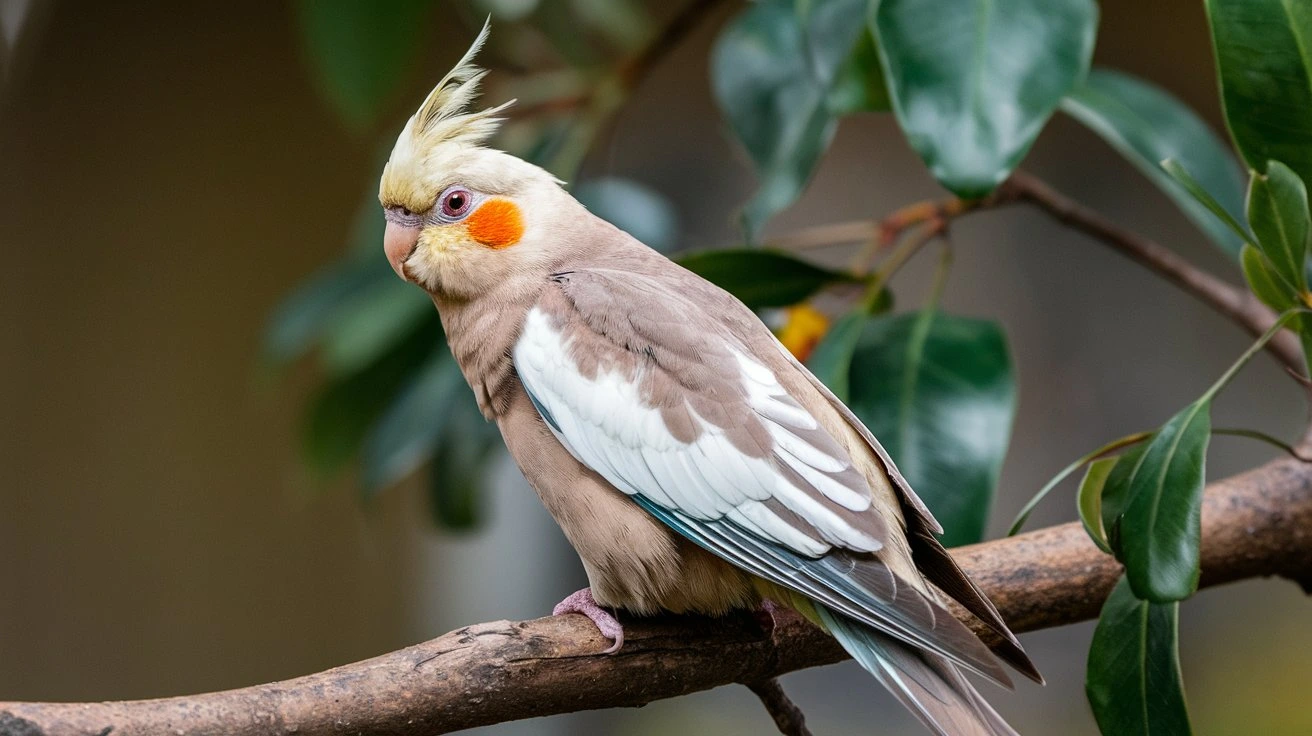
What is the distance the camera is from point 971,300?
10.4 ft

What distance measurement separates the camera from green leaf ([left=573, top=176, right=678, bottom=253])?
210 centimetres

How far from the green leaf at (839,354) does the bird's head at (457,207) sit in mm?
387

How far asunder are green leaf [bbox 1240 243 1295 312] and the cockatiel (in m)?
0.39

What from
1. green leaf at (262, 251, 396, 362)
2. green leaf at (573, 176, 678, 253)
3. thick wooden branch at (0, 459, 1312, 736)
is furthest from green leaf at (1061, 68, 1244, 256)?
green leaf at (262, 251, 396, 362)

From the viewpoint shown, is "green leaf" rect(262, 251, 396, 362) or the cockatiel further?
"green leaf" rect(262, 251, 396, 362)

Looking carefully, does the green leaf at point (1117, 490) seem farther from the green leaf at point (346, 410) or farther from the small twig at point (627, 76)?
the green leaf at point (346, 410)

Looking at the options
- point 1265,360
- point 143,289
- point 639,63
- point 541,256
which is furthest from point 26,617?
point 1265,360

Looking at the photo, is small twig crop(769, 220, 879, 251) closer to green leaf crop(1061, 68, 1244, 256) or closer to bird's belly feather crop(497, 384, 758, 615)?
green leaf crop(1061, 68, 1244, 256)

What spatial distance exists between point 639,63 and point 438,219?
91 centimetres

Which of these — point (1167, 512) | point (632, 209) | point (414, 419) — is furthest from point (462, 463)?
point (1167, 512)

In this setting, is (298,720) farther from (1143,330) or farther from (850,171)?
(1143,330)

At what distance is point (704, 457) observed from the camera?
1.15 m

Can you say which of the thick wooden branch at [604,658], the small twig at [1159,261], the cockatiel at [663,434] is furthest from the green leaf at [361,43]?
the thick wooden branch at [604,658]

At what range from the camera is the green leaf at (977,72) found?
49.5 inches
